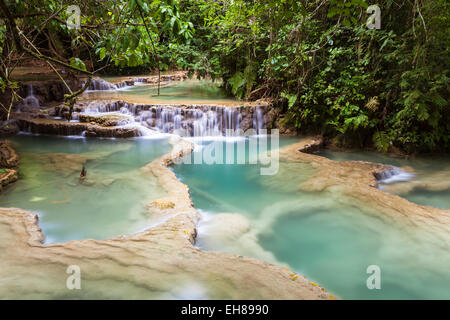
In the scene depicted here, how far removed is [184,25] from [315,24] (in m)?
7.42

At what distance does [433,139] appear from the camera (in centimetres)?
766

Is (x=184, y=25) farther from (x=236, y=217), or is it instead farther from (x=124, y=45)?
(x=236, y=217)

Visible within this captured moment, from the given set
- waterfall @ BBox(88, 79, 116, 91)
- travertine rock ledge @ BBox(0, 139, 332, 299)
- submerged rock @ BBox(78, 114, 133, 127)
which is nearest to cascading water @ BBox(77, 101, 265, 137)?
submerged rock @ BBox(78, 114, 133, 127)

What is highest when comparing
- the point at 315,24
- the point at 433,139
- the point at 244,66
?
the point at 315,24

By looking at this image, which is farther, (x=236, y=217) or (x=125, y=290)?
(x=236, y=217)

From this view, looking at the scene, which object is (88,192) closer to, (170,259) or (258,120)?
(170,259)

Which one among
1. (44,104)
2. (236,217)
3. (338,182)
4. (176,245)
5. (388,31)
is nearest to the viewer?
(176,245)

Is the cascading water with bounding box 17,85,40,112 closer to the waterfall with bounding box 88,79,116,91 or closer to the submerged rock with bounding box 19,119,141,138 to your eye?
the submerged rock with bounding box 19,119,141,138

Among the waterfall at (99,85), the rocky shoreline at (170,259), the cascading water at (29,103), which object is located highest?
the waterfall at (99,85)

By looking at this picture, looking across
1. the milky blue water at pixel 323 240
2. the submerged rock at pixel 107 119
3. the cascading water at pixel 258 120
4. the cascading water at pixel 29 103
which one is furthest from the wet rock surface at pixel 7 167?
the cascading water at pixel 258 120

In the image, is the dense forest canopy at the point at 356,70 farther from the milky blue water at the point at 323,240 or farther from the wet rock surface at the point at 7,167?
the milky blue water at the point at 323,240

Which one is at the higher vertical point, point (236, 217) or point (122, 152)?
point (122, 152)

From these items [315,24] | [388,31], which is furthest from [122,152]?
[388,31]

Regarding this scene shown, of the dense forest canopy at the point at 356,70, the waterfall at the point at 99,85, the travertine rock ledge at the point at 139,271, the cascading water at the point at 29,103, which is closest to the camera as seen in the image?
the travertine rock ledge at the point at 139,271
